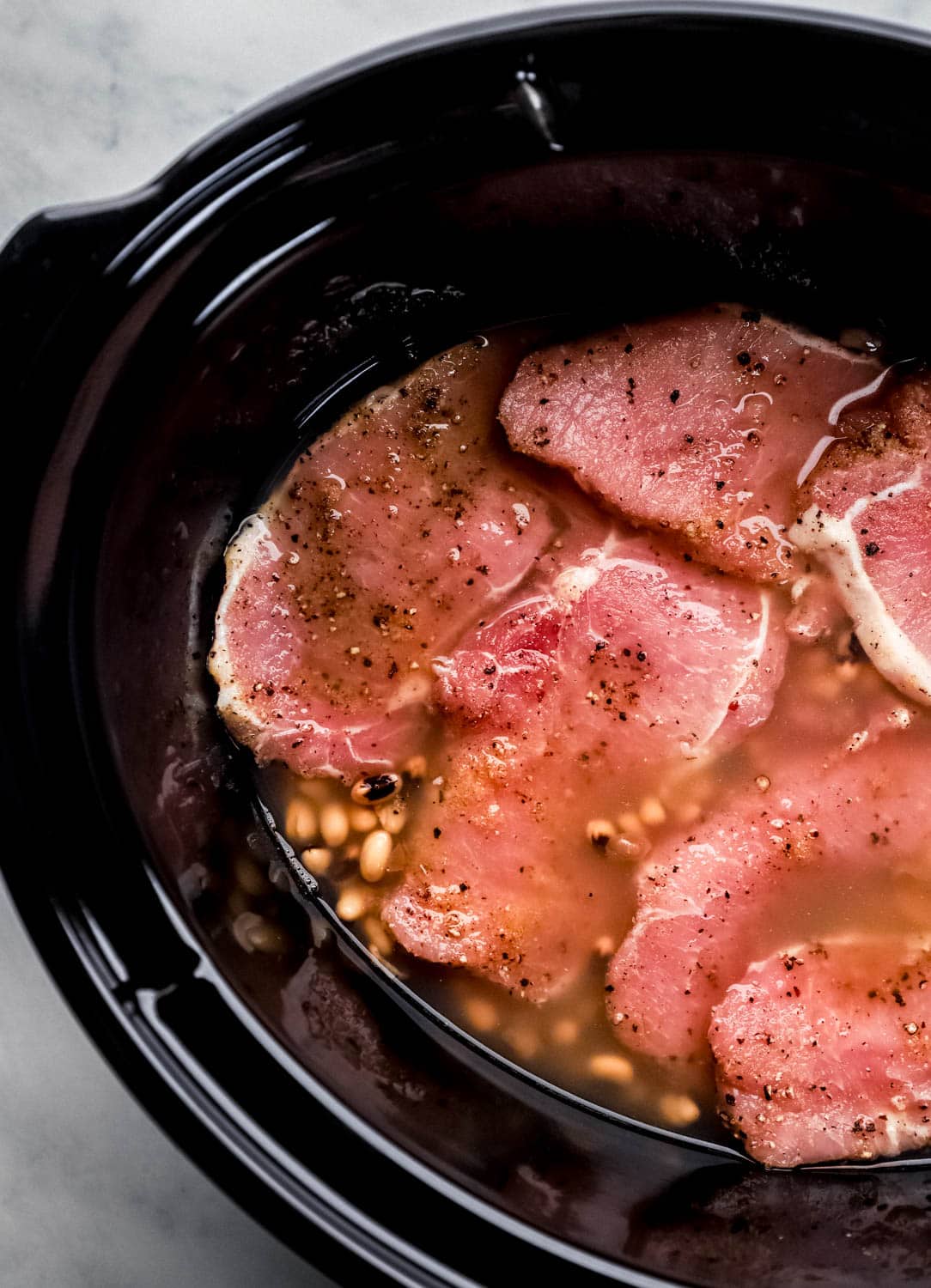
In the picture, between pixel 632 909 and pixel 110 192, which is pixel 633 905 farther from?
pixel 110 192

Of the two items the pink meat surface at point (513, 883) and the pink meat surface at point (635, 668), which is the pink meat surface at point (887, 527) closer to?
the pink meat surface at point (635, 668)

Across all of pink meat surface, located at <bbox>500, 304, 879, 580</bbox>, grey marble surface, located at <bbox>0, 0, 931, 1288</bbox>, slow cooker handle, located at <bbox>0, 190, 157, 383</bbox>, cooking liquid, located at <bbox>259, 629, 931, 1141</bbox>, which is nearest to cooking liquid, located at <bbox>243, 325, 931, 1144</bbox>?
cooking liquid, located at <bbox>259, 629, 931, 1141</bbox>

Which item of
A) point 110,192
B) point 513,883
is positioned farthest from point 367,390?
point 513,883

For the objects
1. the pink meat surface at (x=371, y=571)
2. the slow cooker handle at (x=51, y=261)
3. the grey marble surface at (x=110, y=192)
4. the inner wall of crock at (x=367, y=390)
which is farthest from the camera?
the pink meat surface at (x=371, y=571)

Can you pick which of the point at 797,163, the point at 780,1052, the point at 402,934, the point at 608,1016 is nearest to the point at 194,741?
the point at 402,934

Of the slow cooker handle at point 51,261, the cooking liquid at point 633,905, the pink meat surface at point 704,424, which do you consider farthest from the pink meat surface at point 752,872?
the slow cooker handle at point 51,261

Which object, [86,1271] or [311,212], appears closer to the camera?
[311,212]

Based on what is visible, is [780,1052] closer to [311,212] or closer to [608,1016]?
[608,1016]
